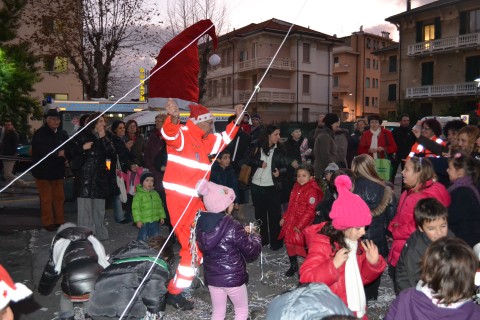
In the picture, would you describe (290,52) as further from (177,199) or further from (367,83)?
(177,199)

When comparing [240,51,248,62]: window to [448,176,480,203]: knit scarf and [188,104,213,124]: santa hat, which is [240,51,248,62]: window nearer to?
[188,104,213,124]: santa hat

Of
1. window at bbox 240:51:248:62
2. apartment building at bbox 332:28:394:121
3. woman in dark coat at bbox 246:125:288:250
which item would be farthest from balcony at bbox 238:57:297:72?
woman in dark coat at bbox 246:125:288:250

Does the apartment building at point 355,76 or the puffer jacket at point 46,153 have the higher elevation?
the apartment building at point 355,76

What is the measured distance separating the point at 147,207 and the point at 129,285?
3077mm

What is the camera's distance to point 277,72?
43.7 m

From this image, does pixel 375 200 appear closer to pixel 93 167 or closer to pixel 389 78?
pixel 93 167

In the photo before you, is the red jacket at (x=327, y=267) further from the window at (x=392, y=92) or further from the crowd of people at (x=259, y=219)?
the window at (x=392, y=92)

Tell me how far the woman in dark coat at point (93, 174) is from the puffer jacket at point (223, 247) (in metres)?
3.91

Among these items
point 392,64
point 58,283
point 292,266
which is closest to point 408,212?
point 292,266

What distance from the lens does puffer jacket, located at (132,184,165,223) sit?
636cm

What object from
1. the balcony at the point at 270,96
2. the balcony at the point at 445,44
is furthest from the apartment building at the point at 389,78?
the balcony at the point at 270,96

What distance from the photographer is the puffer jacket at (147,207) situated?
6.36 m

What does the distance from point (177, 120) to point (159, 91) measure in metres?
1.67

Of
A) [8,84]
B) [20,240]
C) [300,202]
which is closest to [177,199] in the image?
[300,202]
